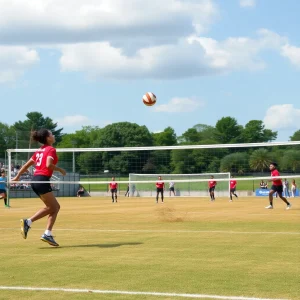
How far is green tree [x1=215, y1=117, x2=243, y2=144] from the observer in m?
159

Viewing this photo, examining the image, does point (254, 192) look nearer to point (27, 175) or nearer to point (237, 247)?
point (27, 175)

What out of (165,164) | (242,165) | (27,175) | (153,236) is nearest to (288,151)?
(242,165)

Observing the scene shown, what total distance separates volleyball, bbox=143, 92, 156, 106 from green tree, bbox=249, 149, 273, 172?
1461cm

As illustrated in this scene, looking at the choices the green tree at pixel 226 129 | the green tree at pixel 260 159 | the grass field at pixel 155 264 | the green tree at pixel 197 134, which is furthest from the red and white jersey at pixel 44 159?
the green tree at pixel 197 134

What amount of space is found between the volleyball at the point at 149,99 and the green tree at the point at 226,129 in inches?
5408

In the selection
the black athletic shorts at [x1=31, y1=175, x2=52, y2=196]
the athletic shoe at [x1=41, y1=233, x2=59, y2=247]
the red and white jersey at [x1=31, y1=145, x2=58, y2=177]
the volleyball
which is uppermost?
the volleyball

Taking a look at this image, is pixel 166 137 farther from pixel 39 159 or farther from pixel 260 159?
pixel 39 159

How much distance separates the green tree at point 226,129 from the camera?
159000 millimetres

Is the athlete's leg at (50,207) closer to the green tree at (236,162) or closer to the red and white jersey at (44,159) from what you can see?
the red and white jersey at (44,159)

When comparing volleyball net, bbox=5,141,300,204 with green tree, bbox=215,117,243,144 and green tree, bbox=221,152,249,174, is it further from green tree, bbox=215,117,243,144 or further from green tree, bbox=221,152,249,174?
green tree, bbox=215,117,243,144

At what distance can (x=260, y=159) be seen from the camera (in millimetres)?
36531

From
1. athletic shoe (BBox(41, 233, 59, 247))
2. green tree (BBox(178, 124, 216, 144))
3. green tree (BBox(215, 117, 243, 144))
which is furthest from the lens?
green tree (BBox(178, 124, 216, 144))

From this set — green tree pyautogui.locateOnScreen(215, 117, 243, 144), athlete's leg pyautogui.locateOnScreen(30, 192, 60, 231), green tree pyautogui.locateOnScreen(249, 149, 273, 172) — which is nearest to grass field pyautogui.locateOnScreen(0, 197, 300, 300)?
athlete's leg pyautogui.locateOnScreen(30, 192, 60, 231)

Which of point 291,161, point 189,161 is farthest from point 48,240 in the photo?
point 291,161
